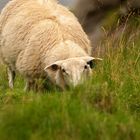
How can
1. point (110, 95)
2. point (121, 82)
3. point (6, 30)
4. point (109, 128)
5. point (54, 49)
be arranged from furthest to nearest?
1. point (6, 30)
2. point (54, 49)
3. point (121, 82)
4. point (110, 95)
5. point (109, 128)

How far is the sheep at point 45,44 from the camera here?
703cm

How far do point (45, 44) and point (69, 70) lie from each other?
1.02 m

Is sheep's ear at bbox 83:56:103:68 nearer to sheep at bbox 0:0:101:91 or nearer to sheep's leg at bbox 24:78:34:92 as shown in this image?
sheep at bbox 0:0:101:91

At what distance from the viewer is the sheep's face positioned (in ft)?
22.0

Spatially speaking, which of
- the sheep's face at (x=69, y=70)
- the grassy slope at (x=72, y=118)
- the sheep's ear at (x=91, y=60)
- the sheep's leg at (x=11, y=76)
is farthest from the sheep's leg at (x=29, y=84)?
the grassy slope at (x=72, y=118)

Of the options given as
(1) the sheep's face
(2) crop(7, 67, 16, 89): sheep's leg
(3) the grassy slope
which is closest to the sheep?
(1) the sheep's face

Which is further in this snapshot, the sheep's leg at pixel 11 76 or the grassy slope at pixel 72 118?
the sheep's leg at pixel 11 76

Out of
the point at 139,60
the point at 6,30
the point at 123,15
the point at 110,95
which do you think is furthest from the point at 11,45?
the point at 123,15

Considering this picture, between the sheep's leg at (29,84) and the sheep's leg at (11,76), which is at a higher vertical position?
the sheep's leg at (29,84)

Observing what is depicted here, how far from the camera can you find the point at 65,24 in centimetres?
795

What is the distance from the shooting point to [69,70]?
6.79m

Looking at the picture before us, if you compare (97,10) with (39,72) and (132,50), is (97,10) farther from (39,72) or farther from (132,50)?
(39,72)

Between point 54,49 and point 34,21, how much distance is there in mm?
810

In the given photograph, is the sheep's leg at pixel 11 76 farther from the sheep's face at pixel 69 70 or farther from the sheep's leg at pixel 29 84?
the sheep's face at pixel 69 70
